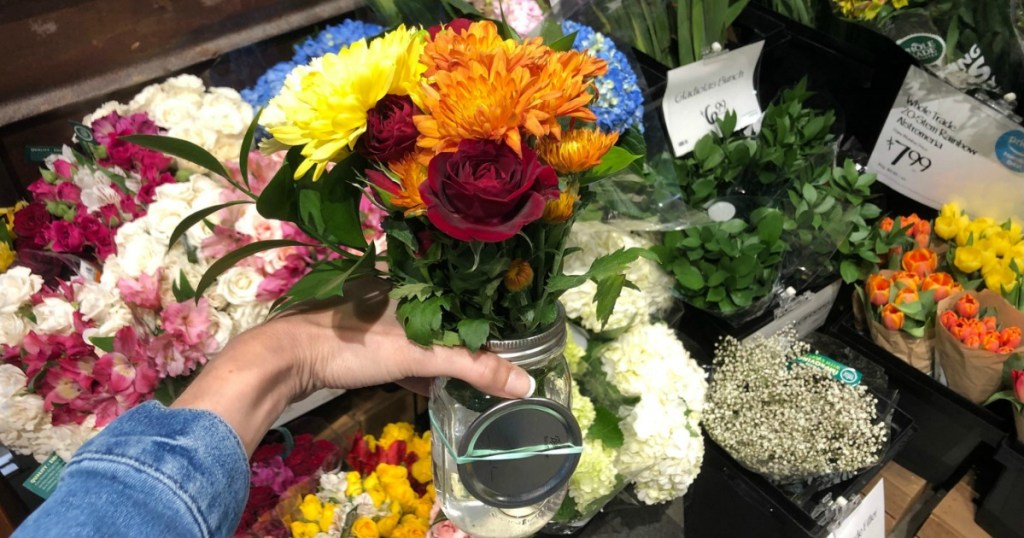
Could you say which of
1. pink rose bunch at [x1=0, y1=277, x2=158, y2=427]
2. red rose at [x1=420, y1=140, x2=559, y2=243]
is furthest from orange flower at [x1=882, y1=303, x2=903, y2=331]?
pink rose bunch at [x1=0, y1=277, x2=158, y2=427]

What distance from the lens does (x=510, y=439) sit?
2.37 ft

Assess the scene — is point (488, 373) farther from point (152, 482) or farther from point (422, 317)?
point (152, 482)

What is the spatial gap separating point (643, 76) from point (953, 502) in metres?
0.99

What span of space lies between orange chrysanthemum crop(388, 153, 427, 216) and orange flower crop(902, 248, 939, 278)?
3.85 ft

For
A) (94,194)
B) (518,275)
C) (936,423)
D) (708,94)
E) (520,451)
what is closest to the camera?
(518,275)

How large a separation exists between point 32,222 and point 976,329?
1613 millimetres

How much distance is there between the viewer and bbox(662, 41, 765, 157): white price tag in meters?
1.32

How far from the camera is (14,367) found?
990 millimetres

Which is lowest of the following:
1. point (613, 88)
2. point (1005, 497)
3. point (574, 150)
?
point (1005, 497)

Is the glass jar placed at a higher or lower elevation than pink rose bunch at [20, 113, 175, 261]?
lower

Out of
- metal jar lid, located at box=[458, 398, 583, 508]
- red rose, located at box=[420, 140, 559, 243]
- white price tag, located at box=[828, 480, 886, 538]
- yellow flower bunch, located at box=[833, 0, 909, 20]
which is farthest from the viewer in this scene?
yellow flower bunch, located at box=[833, 0, 909, 20]

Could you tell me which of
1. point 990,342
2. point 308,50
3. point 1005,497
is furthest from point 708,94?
point 1005,497

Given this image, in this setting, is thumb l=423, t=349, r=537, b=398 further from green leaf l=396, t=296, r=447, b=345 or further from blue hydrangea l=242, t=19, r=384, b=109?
blue hydrangea l=242, t=19, r=384, b=109

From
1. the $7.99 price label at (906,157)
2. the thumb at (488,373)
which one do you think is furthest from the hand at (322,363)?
the $7.99 price label at (906,157)
